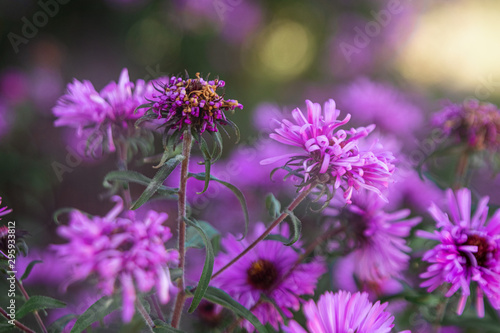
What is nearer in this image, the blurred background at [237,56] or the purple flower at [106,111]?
the purple flower at [106,111]

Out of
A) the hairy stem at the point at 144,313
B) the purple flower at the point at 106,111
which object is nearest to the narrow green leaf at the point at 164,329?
the hairy stem at the point at 144,313

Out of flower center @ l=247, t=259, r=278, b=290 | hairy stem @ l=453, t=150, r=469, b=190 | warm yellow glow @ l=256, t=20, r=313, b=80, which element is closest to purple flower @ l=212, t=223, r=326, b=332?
flower center @ l=247, t=259, r=278, b=290

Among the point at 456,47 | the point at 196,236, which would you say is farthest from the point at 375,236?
→ the point at 456,47

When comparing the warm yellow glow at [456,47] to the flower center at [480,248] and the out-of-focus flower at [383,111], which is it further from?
the flower center at [480,248]

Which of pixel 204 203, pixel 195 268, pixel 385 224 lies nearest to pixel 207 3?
pixel 204 203

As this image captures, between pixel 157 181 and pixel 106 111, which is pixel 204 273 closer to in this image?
pixel 157 181

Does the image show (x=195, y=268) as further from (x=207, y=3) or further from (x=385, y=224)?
(x=207, y=3)
